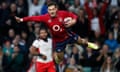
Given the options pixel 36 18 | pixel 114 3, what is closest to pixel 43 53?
pixel 36 18

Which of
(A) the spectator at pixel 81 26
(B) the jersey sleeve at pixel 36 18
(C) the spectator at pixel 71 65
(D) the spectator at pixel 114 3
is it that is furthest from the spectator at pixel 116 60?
(B) the jersey sleeve at pixel 36 18

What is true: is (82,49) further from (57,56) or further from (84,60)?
(57,56)

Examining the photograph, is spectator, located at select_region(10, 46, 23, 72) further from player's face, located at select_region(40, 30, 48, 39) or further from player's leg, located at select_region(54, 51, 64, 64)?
player's leg, located at select_region(54, 51, 64, 64)

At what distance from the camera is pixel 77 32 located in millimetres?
19703

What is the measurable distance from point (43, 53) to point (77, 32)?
12.7ft

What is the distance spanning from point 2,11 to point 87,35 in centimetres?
282

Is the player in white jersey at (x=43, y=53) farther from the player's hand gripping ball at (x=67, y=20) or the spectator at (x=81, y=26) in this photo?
the spectator at (x=81, y=26)

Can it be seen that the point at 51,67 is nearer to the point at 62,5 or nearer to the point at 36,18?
the point at 36,18

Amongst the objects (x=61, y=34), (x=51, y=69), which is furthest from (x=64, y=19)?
(x=51, y=69)

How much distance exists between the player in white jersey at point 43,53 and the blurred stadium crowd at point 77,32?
191 cm

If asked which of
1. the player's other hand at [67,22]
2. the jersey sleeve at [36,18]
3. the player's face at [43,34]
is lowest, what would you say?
the player's face at [43,34]

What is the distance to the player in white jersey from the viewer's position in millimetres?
15906

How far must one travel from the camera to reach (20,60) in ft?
62.4

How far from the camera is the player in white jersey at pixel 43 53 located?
1591cm
